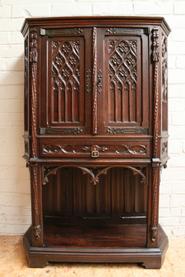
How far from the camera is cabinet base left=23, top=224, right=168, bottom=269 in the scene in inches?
76.9

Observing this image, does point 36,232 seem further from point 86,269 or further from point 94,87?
point 94,87

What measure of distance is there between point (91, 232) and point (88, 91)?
3.57 ft

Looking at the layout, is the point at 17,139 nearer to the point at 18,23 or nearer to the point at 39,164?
the point at 39,164

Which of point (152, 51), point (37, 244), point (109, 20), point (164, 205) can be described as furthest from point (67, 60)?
point (164, 205)

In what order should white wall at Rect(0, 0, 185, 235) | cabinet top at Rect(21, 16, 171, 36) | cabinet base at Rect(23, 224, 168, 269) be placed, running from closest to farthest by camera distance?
cabinet top at Rect(21, 16, 171, 36)
cabinet base at Rect(23, 224, 168, 269)
white wall at Rect(0, 0, 185, 235)

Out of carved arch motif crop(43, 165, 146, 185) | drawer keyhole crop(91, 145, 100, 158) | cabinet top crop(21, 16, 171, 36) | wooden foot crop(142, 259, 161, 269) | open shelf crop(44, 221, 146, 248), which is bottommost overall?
wooden foot crop(142, 259, 161, 269)

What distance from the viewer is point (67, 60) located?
191cm

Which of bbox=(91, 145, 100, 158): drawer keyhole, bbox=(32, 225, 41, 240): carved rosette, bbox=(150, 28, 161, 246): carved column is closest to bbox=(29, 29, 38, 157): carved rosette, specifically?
bbox=(91, 145, 100, 158): drawer keyhole

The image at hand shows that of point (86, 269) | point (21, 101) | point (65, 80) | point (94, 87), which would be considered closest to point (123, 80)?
point (94, 87)

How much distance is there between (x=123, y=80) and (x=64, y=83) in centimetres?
39

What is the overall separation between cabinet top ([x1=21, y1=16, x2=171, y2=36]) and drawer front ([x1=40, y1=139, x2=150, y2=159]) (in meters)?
0.75

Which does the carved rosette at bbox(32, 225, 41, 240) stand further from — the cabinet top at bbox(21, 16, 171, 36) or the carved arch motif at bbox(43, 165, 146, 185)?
the cabinet top at bbox(21, 16, 171, 36)

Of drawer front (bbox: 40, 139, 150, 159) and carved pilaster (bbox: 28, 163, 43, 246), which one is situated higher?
drawer front (bbox: 40, 139, 150, 159)

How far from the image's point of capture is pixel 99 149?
1894mm
